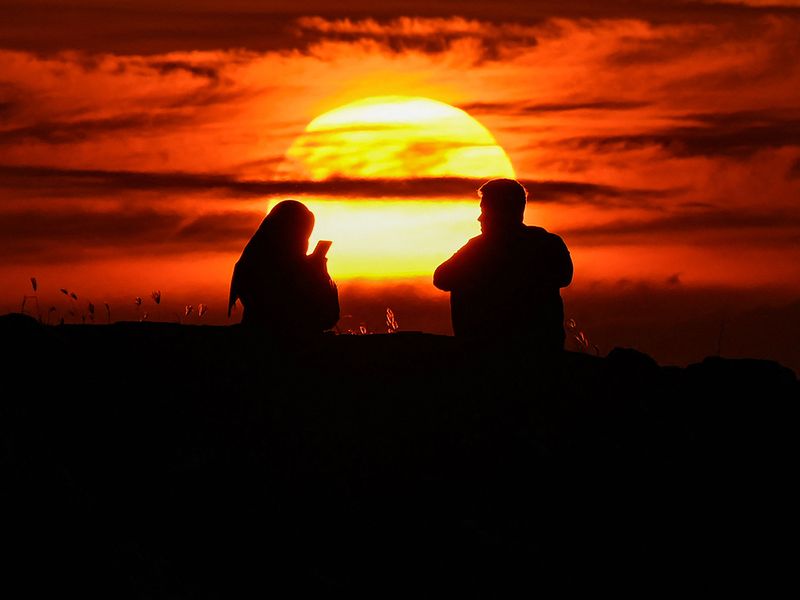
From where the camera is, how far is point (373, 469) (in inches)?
404

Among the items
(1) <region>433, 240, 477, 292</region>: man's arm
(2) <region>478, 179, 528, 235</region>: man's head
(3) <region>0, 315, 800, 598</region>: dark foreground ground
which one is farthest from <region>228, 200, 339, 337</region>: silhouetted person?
(2) <region>478, 179, 528, 235</region>: man's head

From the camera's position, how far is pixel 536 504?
10.4m

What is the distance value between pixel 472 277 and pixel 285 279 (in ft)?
5.12

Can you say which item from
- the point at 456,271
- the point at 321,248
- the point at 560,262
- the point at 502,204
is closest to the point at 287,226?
the point at 321,248

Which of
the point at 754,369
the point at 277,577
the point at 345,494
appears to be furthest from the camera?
the point at 754,369

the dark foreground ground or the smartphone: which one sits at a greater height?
the smartphone

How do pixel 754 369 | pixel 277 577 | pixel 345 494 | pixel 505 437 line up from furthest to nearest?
pixel 754 369 < pixel 505 437 < pixel 345 494 < pixel 277 577

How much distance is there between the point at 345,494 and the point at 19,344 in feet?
8.06

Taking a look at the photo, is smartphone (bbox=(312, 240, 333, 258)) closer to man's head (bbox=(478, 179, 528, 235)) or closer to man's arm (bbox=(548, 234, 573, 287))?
man's head (bbox=(478, 179, 528, 235))

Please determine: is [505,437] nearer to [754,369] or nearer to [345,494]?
[345,494]

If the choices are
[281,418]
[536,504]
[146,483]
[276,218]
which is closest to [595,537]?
[536,504]

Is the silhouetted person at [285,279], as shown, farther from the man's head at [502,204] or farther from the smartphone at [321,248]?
the man's head at [502,204]

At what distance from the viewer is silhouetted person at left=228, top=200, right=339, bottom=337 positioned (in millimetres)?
12500

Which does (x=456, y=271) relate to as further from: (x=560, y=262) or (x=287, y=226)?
(x=287, y=226)
